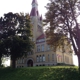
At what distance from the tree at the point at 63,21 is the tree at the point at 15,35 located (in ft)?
25.3

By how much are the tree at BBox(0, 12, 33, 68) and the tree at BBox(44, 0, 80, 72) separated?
7.70 m

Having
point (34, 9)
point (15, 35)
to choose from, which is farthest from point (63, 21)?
point (34, 9)

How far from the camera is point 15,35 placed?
100 feet

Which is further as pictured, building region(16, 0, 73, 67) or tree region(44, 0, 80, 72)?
building region(16, 0, 73, 67)

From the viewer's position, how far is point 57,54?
167ft

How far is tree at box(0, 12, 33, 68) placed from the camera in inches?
1131

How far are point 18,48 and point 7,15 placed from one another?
921 centimetres

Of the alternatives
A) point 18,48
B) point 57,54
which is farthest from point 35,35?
point 18,48

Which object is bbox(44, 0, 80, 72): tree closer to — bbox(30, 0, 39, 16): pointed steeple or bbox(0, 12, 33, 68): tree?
bbox(0, 12, 33, 68): tree

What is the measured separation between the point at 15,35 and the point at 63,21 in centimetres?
1214

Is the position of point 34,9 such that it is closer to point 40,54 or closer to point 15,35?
point 40,54

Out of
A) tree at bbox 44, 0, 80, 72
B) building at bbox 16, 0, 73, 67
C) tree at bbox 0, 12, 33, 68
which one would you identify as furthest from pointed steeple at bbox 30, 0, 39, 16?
tree at bbox 44, 0, 80, 72

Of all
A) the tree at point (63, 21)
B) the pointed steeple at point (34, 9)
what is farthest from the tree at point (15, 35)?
the pointed steeple at point (34, 9)

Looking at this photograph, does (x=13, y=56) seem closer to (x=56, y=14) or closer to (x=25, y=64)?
(x=56, y=14)
